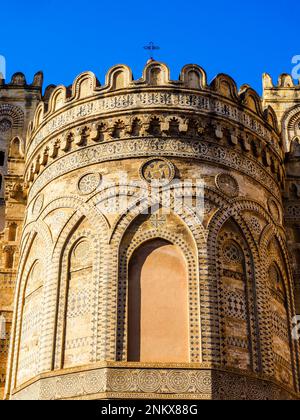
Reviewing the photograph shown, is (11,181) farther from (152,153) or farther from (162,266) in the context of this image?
(162,266)

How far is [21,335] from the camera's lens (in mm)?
13000

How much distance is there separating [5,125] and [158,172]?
8.56 m

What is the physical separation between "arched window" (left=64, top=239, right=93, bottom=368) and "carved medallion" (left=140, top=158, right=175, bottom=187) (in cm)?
164

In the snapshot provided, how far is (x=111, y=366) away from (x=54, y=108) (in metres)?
5.93

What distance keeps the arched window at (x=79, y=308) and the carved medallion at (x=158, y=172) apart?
1644mm

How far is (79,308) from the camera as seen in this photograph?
1198 cm

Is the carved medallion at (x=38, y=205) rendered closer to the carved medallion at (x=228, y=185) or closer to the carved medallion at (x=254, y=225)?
the carved medallion at (x=228, y=185)

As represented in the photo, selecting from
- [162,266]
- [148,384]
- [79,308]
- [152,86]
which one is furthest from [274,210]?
[148,384]

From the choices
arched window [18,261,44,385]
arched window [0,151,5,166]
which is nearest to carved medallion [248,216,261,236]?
arched window [18,261,44,385]

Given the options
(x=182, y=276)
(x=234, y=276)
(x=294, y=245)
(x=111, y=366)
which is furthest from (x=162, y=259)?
(x=294, y=245)

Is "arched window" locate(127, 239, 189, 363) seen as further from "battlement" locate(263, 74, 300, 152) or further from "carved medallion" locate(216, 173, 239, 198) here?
"battlement" locate(263, 74, 300, 152)

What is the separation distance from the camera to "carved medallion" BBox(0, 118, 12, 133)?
1988 cm

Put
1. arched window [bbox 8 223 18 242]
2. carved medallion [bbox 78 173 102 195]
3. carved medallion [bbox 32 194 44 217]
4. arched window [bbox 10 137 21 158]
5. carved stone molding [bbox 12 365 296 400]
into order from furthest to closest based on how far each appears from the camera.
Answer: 1. arched window [bbox 10 137 21 158]
2. arched window [bbox 8 223 18 242]
3. carved medallion [bbox 32 194 44 217]
4. carved medallion [bbox 78 173 102 195]
5. carved stone molding [bbox 12 365 296 400]

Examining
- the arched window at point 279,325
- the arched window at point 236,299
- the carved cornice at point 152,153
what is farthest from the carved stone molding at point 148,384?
the carved cornice at point 152,153
